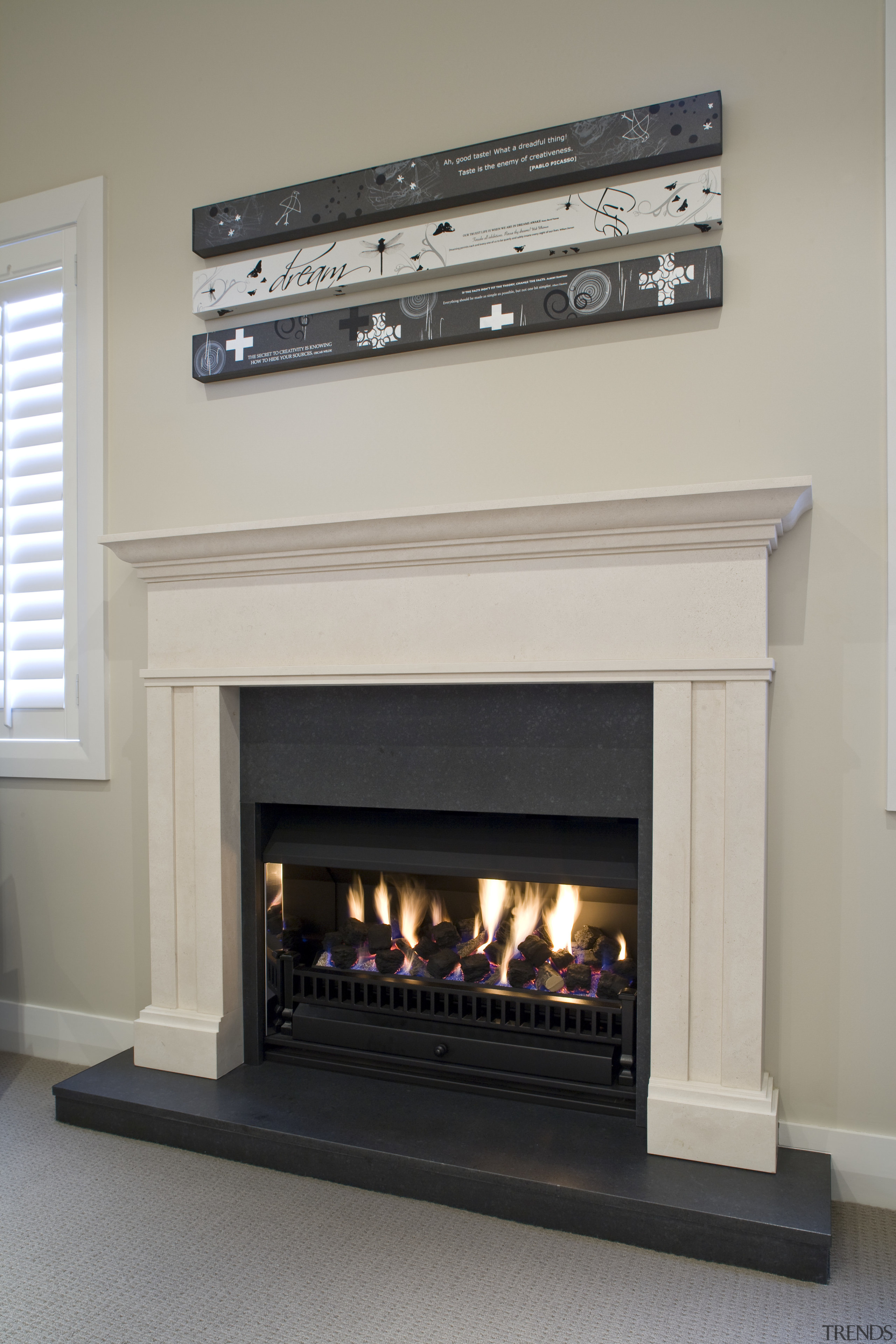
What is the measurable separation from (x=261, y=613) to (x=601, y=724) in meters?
0.78

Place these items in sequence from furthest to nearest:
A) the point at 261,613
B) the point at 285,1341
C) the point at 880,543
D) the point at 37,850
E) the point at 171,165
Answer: the point at 37,850 → the point at 171,165 → the point at 261,613 → the point at 880,543 → the point at 285,1341

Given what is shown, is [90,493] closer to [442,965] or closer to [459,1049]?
[442,965]

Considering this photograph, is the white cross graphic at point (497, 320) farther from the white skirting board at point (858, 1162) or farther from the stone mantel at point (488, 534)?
the white skirting board at point (858, 1162)

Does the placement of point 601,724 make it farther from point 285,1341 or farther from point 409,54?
point 409,54

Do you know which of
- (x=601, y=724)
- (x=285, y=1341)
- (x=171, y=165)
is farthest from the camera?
(x=171, y=165)

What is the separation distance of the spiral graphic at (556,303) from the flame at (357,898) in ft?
4.37

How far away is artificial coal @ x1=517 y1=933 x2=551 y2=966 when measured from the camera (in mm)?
1812

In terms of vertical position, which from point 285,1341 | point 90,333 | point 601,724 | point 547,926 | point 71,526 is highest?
point 90,333

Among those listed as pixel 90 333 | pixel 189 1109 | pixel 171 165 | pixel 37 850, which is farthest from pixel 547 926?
pixel 171 165

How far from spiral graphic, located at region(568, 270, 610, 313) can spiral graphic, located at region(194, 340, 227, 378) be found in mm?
856

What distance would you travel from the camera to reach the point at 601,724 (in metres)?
1.64

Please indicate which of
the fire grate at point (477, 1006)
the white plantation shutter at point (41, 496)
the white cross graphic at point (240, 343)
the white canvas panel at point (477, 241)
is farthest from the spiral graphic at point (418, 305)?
the fire grate at point (477, 1006)

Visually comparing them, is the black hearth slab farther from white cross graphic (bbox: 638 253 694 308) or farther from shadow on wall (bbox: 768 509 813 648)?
white cross graphic (bbox: 638 253 694 308)

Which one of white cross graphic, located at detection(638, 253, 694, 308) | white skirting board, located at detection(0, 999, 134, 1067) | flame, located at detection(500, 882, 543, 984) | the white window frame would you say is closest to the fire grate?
flame, located at detection(500, 882, 543, 984)
